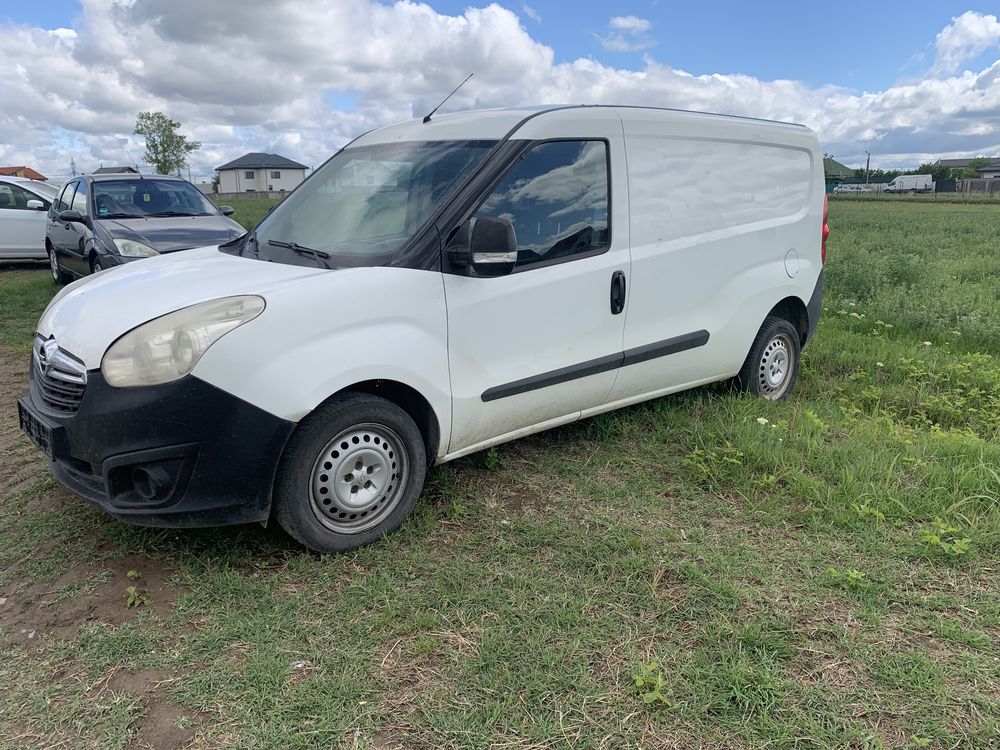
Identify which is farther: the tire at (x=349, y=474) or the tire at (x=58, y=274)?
the tire at (x=58, y=274)

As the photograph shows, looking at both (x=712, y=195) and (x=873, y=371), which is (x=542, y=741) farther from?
(x=873, y=371)

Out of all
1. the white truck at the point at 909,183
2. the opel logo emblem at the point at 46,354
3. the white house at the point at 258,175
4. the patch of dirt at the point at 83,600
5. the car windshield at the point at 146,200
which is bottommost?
the patch of dirt at the point at 83,600

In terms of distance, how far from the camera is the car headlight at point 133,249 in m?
7.97

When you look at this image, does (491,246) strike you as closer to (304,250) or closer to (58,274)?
(304,250)

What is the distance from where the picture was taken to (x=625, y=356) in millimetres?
4254

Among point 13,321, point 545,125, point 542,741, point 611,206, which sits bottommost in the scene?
point 542,741

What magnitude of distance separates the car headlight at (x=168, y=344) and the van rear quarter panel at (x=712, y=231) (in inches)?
86.4

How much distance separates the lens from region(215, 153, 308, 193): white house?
9850 cm

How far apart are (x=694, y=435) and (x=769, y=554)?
1323 mm

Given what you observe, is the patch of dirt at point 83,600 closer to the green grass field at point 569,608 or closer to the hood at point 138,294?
the green grass field at point 569,608

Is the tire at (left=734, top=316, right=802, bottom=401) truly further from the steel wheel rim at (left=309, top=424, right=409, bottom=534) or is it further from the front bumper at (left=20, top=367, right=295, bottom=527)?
the front bumper at (left=20, top=367, right=295, bottom=527)

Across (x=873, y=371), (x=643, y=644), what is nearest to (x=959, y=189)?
(x=873, y=371)

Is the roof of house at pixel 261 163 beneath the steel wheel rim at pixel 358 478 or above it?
above

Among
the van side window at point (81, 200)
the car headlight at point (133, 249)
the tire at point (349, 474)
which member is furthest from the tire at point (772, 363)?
the van side window at point (81, 200)
